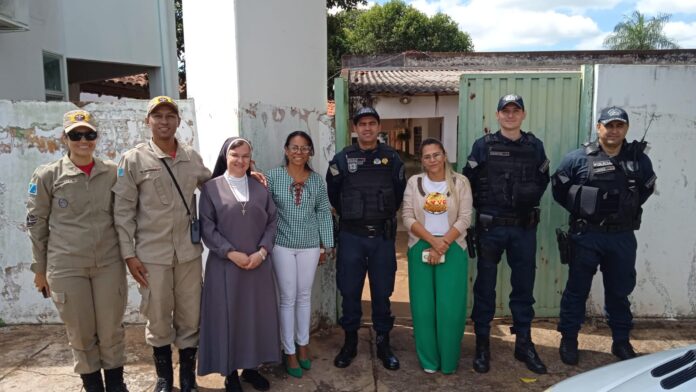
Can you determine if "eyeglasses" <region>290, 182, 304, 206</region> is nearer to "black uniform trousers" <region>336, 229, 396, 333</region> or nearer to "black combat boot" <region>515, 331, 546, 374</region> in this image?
"black uniform trousers" <region>336, 229, 396, 333</region>

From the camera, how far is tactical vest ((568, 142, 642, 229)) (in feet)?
11.5

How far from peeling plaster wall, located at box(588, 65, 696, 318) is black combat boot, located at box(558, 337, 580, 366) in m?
0.85

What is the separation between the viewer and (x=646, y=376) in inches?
77.7

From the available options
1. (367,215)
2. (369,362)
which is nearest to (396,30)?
(367,215)

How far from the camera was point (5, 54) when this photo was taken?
7078mm

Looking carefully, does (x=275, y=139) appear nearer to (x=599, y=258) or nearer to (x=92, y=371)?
(x=92, y=371)

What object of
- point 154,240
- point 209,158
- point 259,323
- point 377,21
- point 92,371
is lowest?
point 92,371

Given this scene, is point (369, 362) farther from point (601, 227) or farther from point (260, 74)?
point (260, 74)

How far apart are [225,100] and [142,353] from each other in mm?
2112

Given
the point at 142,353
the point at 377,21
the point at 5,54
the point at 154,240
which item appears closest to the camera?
the point at 154,240

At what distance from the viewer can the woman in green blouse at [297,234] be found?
3.43m

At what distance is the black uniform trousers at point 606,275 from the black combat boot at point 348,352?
5.24 feet

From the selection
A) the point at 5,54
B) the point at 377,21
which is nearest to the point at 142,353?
the point at 5,54

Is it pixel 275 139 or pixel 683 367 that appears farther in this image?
pixel 275 139
